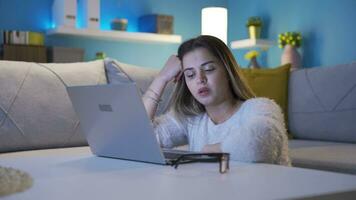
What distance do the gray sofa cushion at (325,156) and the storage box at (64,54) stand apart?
190 centimetres

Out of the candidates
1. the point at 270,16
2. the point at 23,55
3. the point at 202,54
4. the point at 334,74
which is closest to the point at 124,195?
the point at 202,54

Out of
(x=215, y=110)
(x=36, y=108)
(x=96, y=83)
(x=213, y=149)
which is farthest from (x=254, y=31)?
(x=213, y=149)

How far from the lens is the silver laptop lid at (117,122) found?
36.9 inches

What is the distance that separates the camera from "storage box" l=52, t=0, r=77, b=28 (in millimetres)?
3477

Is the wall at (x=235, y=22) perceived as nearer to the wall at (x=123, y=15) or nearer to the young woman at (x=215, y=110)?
the wall at (x=123, y=15)

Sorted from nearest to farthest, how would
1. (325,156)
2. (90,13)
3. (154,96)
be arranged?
1. (154,96)
2. (325,156)
3. (90,13)

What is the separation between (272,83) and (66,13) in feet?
5.45

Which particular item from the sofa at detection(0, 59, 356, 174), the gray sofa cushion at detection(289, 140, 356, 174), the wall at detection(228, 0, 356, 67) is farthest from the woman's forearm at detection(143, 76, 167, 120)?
the wall at detection(228, 0, 356, 67)

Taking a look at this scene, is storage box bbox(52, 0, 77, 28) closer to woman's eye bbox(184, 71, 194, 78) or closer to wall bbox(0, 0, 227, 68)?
wall bbox(0, 0, 227, 68)

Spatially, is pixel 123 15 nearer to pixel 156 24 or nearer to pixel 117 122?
pixel 156 24

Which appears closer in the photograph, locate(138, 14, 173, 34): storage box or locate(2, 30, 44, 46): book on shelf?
locate(2, 30, 44, 46): book on shelf

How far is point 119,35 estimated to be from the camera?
371 centimetres

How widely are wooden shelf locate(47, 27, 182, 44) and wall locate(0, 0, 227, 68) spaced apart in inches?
4.9

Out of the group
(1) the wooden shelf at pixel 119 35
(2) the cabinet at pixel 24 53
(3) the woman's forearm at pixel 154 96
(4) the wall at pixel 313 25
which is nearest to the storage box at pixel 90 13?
(1) the wooden shelf at pixel 119 35
